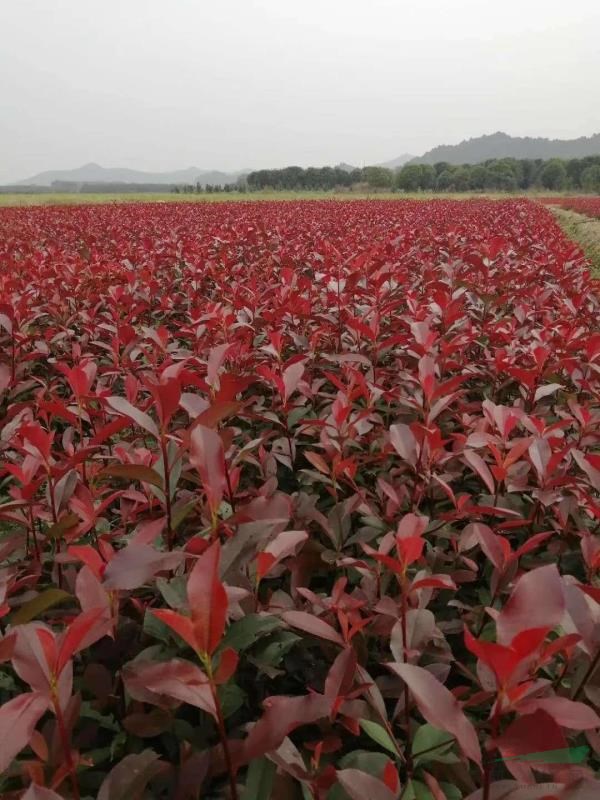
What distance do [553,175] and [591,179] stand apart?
11.6 metres

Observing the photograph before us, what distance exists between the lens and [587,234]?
1672cm

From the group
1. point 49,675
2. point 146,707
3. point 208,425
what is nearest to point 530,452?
point 208,425

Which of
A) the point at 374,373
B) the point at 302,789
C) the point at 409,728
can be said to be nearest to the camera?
the point at 302,789

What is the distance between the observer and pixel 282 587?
1425 millimetres

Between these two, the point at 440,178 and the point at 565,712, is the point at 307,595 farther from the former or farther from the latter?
the point at 440,178

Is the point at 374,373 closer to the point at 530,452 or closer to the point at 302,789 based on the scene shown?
the point at 530,452

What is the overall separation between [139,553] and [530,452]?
98 cm

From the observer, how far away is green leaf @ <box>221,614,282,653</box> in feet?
2.98

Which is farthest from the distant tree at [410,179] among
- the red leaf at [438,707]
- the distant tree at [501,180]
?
the red leaf at [438,707]

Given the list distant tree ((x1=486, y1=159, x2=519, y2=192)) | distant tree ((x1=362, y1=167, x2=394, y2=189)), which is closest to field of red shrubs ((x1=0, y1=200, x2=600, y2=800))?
distant tree ((x1=362, y1=167, x2=394, y2=189))

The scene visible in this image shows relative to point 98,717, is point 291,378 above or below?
above

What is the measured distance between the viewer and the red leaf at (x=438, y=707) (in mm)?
723

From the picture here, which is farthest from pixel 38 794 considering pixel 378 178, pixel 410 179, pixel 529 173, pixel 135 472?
pixel 529 173

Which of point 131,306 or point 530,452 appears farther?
point 131,306
